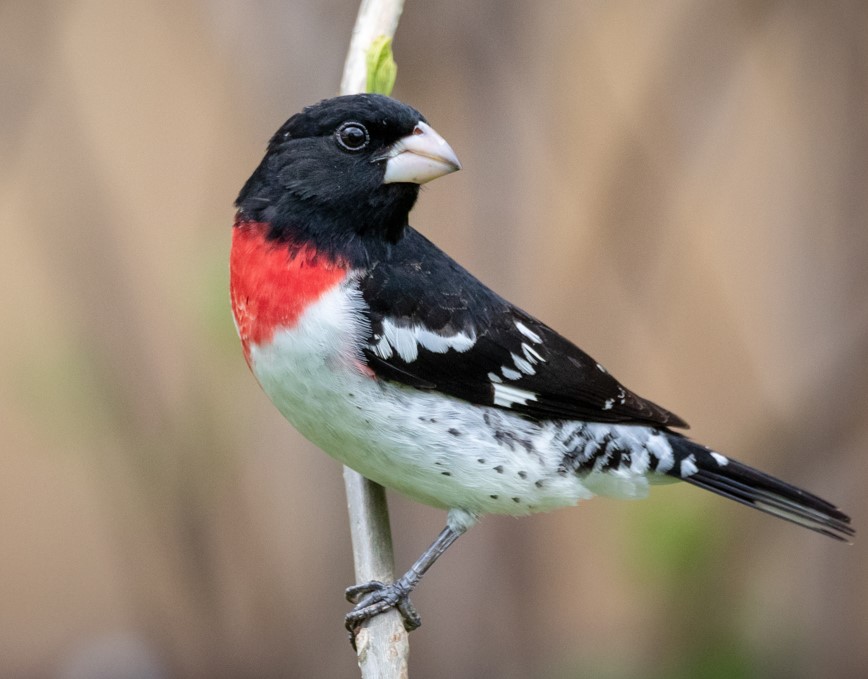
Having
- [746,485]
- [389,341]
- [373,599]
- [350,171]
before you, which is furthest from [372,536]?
[746,485]

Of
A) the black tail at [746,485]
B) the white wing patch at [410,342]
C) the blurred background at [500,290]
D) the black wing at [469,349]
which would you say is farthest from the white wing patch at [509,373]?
the blurred background at [500,290]

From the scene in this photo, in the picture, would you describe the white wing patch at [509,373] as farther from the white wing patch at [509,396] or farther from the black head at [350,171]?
the black head at [350,171]

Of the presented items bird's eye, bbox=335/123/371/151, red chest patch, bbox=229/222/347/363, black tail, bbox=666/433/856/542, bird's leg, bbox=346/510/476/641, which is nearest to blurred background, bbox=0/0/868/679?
black tail, bbox=666/433/856/542

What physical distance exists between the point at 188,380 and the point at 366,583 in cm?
197

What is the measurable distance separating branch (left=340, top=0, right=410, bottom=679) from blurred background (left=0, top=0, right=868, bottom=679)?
87 centimetres

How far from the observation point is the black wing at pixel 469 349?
2.61 meters

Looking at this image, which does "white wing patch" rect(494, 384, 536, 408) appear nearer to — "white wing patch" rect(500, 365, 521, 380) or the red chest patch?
"white wing patch" rect(500, 365, 521, 380)

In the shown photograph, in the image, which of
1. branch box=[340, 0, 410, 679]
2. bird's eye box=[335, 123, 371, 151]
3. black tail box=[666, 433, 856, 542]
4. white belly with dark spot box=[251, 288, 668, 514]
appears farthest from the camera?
black tail box=[666, 433, 856, 542]

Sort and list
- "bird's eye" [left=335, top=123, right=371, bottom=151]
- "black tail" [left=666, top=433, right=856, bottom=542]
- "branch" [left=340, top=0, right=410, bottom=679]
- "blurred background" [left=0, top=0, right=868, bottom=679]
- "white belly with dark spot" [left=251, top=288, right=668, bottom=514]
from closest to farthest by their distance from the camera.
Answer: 1. "branch" [left=340, top=0, right=410, bottom=679]
2. "white belly with dark spot" [left=251, top=288, right=668, bottom=514]
3. "bird's eye" [left=335, top=123, right=371, bottom=151]
4. "black tail" [left=666, top=433, right=856, bottom=542]
5. "blurred background" [left=0, top=0, right=868, bottom=679]

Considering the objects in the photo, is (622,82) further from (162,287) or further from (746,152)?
(162,287)

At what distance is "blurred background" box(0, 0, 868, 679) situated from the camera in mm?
4219

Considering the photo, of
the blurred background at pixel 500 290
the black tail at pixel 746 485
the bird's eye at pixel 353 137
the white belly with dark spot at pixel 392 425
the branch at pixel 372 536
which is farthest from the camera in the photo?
the blurred background at pixel 500 290

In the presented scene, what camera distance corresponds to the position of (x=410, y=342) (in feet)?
8.60

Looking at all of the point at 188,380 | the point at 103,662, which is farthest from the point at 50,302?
the point at 103,662
